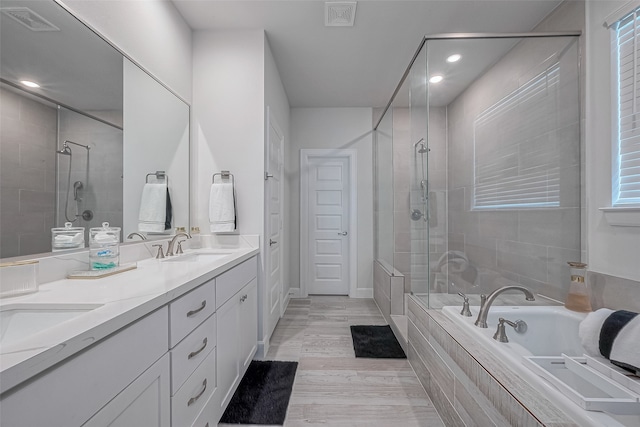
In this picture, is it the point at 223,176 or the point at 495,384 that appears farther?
the point at 223,176

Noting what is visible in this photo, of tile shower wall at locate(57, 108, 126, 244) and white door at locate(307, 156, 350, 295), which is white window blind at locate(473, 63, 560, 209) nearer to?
white door at locate(307, 156, 350, 295)

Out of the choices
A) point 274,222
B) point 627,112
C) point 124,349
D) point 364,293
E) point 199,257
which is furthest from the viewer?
point 364,293

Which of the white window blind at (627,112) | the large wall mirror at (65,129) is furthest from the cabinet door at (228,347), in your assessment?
the white window blind at (627,112)

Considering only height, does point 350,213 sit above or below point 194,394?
above

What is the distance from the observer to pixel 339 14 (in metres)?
2.03

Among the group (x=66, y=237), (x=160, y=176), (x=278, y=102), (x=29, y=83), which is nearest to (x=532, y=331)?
(x=66, y=237)

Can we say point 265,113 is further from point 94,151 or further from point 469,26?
point 469,26

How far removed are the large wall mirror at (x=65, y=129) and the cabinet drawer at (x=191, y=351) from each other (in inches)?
27.3

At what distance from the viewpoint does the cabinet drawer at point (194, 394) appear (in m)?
1.01

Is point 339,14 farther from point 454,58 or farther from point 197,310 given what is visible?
point 197,310

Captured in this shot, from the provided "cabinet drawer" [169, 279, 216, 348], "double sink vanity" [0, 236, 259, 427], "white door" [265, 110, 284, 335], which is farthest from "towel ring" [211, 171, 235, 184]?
"cabinet drawer" [169, 279, 216, 348]

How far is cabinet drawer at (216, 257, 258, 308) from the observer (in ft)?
4.67

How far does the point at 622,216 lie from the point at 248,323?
228cm

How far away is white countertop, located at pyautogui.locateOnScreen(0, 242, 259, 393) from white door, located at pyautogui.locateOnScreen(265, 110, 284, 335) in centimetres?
85
